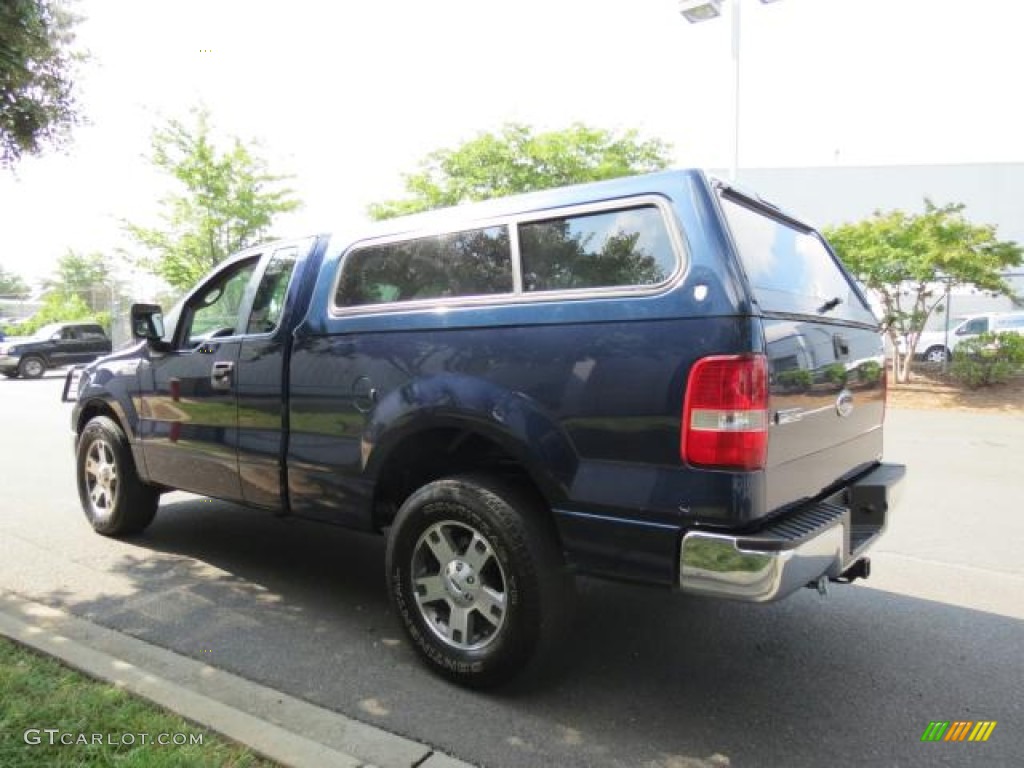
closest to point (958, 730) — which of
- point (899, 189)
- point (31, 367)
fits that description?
point (31, 367)

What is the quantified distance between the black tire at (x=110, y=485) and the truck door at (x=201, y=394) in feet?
1.17

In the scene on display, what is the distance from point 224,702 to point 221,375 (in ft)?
6.38

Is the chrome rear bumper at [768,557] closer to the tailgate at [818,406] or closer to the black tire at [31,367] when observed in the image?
the tailgate at [818,406]

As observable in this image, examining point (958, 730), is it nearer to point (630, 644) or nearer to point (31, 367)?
point (630, 644)

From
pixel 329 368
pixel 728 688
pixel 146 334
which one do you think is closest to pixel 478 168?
pixel 146 334

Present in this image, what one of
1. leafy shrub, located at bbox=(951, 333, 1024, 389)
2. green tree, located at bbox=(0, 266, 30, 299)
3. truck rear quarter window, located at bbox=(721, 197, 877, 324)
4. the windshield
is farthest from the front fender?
green tree, located at bbox=(0, 266, 30, 299)

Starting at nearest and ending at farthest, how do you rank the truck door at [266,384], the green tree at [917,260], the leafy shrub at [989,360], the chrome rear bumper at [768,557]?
the chrome rear bumper at [768,557] → the truck door at [266,384] → the green tree at [917,260] → the leafy shrub at [989,360]

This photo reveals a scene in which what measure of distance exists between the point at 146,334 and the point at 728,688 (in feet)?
13.1

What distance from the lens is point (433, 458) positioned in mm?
3543

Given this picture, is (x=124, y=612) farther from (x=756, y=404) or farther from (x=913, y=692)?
(x=913, y=692)

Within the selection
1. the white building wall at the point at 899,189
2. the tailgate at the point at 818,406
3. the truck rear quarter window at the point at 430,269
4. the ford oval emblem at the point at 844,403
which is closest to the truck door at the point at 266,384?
the truck rear quarter window at the point at 430,269

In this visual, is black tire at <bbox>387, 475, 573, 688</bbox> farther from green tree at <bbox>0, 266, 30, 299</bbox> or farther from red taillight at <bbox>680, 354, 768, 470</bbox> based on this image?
green tree at <bbox>0, 266, 30, 299</bbox>

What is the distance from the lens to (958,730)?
283 centimetres

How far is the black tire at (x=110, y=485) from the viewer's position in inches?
201
